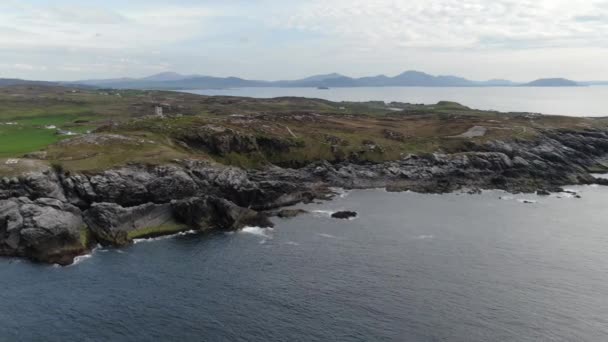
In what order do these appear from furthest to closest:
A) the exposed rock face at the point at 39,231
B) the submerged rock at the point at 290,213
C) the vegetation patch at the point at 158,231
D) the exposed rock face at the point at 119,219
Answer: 1. the submerged rock at the point at 290,213
2. the vegetation patch at the point at 158,231
3. the exposed rock face at the point at 119,219
4. the exposed rock face at the point at 39,231

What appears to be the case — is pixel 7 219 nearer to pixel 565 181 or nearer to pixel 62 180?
pixel 62 180

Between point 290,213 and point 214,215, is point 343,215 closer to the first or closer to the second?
point 290,213

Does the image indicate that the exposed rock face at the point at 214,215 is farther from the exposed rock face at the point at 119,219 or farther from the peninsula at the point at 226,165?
the exposed rock face at the point at 119,219

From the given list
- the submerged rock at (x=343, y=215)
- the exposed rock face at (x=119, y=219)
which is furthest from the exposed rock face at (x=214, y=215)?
the submerged rock at (x=343, y=215)

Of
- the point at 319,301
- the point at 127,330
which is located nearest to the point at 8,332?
the point at 127,330

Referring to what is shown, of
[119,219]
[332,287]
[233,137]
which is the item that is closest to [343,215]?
[332,287]

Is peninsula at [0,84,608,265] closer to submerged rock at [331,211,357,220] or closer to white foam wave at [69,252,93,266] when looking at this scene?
white foam wave at [69,252,93,266]

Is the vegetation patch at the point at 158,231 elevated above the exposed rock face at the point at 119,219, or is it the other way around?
the exposed rock face at the point at 119,219
